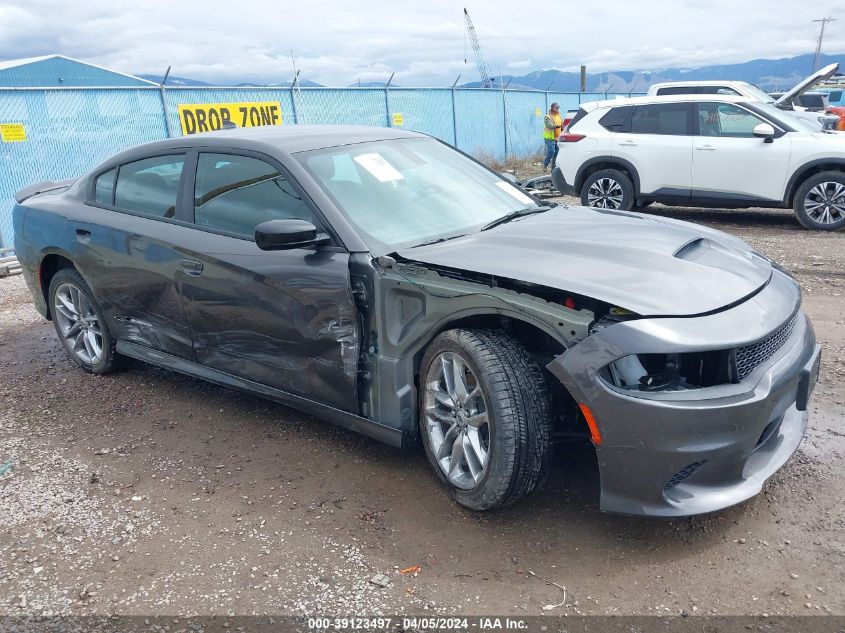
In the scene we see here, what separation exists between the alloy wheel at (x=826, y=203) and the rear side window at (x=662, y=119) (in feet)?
5.82

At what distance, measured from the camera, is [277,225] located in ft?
10.7

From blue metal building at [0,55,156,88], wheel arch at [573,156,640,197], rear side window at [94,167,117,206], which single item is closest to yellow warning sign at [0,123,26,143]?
rear side window at [94,167,117,206]

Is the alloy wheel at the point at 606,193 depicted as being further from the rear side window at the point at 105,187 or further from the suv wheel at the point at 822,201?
the rear side window at the point at 105,187

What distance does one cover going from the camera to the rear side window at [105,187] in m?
4.64

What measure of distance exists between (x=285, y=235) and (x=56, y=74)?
32.3 m

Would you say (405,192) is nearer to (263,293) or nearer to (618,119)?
(263,293)

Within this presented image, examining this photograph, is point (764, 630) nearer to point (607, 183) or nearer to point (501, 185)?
point (501, 185)

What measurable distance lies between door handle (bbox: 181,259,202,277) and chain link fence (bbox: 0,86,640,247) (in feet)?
23.0

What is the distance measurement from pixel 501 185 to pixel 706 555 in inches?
92.6

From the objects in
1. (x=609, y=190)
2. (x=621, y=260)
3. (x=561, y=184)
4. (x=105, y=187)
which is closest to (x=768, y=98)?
(x=609, y=190)

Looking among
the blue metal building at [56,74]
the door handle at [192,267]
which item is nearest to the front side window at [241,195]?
the door handle at [192,267]

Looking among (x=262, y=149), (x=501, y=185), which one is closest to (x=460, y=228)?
(x=501, y=185)

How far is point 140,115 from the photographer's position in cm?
1200

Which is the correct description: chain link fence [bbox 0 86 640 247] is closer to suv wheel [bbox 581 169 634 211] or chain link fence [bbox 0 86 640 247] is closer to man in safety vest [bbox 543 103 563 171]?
man in safety vest [bbox 543 103 563 171]
